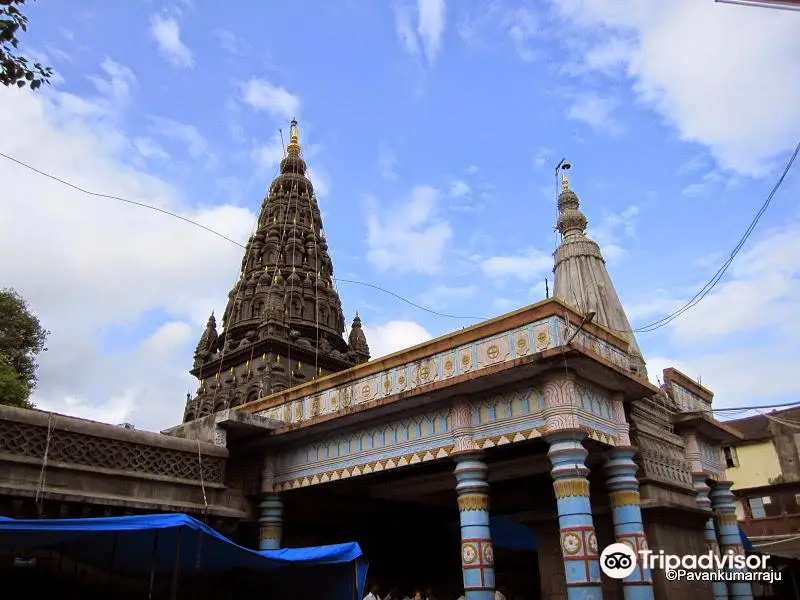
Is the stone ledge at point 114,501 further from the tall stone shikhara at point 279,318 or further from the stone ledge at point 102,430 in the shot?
the tall stone shikhara at point 279,318

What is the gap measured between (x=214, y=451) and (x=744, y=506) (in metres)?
28.5

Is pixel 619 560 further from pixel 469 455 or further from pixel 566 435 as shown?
pixel 469 455

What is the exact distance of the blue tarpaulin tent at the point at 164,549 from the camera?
848 cm

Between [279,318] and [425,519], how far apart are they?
723 inches

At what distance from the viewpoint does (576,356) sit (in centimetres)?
1060

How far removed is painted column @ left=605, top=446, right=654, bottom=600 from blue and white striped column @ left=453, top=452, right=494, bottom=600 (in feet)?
7.51

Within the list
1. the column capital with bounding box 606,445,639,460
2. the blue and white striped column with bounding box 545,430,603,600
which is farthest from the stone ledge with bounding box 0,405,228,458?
the column capital with bounding box 606,445,639,460

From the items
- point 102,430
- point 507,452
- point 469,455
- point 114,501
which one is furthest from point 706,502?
point 102,430

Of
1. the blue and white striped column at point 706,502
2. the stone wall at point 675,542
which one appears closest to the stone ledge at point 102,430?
the stone wall at point 675,542

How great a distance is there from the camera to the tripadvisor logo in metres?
11.0

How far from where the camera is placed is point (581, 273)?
24.2 metres

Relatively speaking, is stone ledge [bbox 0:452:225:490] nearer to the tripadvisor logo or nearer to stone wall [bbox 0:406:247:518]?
stone wall [bbox 0:406:247:518]

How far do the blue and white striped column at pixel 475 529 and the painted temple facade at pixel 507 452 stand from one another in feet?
0.08

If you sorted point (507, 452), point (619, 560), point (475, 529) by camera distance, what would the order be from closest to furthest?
point (619, 560), point (475, 529), point (507, 452)
